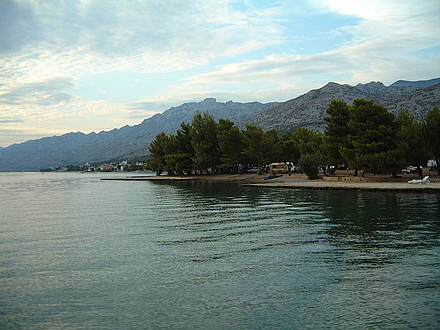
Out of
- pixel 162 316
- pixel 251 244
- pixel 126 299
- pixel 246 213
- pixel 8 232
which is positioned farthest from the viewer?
pixel 246 213

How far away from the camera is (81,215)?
3131 cm

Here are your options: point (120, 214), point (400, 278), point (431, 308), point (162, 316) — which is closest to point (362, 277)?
point (400, 278)

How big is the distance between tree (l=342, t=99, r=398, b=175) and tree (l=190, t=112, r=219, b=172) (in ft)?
168

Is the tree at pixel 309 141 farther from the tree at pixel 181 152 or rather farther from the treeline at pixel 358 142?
the tree at pixel 181 152

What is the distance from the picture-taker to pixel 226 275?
13.1m

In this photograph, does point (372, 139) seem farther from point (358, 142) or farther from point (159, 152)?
point (159, 152)

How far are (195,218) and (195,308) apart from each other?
17.4m

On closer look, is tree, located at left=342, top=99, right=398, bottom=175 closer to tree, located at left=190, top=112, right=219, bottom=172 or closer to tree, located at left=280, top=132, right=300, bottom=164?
tree, located at left=280, top=132, right=300, bottom=164

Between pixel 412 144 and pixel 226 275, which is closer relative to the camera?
pixel 226 275

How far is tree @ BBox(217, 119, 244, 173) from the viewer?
321ft

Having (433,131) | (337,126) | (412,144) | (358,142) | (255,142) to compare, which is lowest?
(412,144)

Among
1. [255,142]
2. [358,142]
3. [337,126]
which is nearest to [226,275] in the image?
[358,142]

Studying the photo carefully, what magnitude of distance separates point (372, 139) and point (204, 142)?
56.4 meters

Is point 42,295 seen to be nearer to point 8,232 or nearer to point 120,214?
point 8,232
